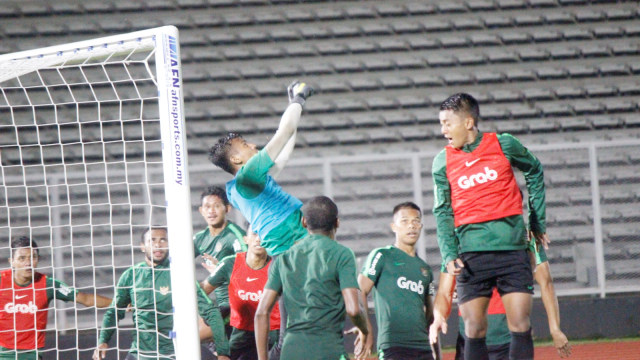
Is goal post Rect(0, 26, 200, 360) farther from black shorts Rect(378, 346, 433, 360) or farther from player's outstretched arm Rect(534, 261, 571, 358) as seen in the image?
player's outstretched arm Rect(534, 261, 571, 358)

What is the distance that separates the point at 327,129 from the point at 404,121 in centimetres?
105

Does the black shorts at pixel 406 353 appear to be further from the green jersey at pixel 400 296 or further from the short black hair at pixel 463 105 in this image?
the short black hair at pixel 463 105

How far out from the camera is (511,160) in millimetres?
4801

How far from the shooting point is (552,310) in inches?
193

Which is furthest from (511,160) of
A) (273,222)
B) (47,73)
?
(47,73)

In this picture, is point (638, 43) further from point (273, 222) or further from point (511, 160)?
point (273, 222)

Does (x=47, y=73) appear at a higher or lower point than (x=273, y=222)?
higher

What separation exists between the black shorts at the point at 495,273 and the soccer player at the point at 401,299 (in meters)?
0.75

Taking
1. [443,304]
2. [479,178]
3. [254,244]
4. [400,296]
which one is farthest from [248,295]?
[479,178]

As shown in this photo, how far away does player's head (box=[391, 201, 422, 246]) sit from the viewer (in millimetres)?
5707

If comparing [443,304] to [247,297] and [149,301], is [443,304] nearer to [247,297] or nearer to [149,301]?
[247,297]

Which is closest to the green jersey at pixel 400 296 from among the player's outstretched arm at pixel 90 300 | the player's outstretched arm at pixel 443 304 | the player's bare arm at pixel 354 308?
the player's outstretched arm at pixel 443 304

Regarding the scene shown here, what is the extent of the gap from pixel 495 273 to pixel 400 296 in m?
0.96

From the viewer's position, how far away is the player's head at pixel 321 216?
439 cm
